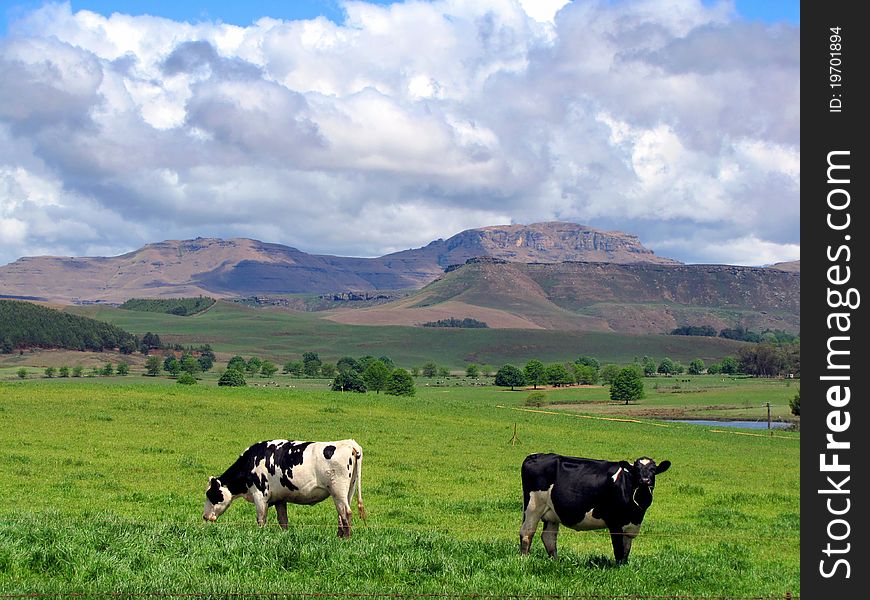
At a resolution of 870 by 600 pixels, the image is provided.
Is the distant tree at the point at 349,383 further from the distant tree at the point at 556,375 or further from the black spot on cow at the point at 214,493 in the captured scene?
the black spot on cow at the point at 214,493

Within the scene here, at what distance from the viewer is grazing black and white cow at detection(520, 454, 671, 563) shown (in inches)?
603

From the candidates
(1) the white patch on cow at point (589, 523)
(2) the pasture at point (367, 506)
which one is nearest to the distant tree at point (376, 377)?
(2) the pasture at point (367, 506)

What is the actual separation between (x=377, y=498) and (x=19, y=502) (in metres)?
10.1

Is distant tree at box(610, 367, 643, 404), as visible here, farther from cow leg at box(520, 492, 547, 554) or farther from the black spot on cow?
cow leg at box(520, 492, 547, 554)

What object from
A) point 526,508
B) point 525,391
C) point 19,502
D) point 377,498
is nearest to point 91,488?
point 19,502

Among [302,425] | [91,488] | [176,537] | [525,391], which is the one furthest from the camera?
[525,391]

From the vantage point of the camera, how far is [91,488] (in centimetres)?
2805

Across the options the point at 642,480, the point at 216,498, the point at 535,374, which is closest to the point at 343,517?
the point at 216,498

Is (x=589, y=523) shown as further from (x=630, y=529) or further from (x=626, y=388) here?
(x=626, y=388)

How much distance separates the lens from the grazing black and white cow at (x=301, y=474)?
61.9 feet

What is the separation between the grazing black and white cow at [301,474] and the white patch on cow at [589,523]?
486 centimetres

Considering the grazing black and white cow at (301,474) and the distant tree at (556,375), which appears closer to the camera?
the grazing black and white cow at (301,474)
